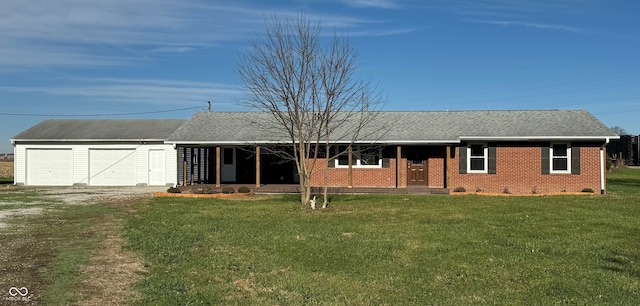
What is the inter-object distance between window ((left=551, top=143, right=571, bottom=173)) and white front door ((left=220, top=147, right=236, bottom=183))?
14880 millimetres

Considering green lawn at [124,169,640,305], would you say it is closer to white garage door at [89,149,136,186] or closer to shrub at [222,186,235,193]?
shrub at [222,186,235,193]

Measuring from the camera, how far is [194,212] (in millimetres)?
15734

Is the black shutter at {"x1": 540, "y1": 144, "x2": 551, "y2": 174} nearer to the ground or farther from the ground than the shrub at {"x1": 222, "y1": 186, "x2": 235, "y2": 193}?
farther from the ground

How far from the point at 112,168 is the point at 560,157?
22.5 metres

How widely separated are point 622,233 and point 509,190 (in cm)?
1185

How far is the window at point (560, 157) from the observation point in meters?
23.1

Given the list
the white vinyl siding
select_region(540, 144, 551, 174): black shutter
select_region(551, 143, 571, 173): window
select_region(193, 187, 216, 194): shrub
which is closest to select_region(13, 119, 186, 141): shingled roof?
the white vinyl siding

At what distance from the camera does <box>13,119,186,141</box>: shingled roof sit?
29438 millimetres

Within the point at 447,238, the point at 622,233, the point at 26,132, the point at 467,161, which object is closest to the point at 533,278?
the point at 447,238

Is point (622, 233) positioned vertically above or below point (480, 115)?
below

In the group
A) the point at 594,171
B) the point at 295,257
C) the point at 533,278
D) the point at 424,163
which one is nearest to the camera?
the point at 533,278

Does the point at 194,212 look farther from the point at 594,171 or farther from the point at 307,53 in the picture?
the point at 594,171

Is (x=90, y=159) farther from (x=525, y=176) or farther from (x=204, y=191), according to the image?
(x=525, y=176)

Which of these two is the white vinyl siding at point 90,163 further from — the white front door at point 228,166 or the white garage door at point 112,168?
the white front door at point 228,166
